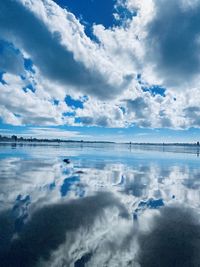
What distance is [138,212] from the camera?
1138 cm

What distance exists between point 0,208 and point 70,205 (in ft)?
12.4

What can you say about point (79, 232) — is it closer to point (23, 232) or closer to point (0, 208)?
point (23, 232)

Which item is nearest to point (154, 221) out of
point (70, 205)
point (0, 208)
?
point (70, 205)

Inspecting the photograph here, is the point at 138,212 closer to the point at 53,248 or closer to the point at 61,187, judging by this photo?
the point at 53,248

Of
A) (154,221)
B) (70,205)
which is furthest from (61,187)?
(154,221)

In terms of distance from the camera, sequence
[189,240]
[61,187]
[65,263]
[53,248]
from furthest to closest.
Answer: [61,187]
[189,240]
[53,248]
[65,263]

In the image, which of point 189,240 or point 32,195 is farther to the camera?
point 32,195

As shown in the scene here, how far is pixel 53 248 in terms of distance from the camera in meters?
7.27

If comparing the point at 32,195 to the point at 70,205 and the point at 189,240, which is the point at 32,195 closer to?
the point at 70,205

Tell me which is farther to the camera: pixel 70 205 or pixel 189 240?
pixel 70 205

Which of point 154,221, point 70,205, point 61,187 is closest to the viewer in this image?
point 154,221

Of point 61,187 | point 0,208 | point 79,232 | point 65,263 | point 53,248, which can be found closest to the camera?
point 65,263

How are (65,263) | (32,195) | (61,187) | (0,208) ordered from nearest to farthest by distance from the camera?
(65,263), (0,208), (32,195), (61,187)

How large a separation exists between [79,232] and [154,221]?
12.5ft
